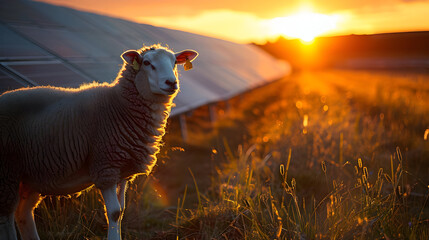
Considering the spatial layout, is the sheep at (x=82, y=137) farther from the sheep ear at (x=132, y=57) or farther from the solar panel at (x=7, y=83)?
the solar panel at (x=7, y=83)

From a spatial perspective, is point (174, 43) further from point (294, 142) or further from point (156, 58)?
point (156, 58)

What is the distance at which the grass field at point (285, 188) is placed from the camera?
279 cm

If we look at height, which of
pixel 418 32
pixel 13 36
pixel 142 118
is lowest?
pixel 142 118

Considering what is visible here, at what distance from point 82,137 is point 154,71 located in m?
0.84

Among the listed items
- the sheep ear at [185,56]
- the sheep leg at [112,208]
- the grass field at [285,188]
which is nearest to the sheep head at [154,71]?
the sheep ear at [185,56]

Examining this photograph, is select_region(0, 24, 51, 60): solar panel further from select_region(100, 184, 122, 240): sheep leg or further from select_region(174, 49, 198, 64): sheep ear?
select_region(100, 184, 122, 240): sheep leg

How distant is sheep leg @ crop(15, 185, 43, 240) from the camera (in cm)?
279

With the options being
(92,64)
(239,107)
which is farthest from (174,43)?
(92,64)

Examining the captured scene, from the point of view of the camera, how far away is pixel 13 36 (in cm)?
461

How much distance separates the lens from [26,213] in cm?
281

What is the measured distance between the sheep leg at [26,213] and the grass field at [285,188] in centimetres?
40

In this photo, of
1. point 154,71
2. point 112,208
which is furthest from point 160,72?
point 112,208

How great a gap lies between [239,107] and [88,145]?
11162 mm

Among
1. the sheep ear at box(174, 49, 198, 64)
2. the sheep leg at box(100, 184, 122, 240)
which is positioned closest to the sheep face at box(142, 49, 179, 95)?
the sheep ear at box(174, 49, 198, 64)
